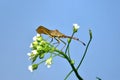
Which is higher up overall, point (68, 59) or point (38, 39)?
point (38, 39)

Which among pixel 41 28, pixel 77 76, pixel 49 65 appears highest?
pixel 41 28

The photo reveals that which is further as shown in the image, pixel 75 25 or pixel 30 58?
pixel 75 25

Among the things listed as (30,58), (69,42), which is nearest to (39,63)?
(30,58)

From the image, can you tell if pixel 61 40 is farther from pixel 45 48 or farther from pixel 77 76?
pixel 77 76

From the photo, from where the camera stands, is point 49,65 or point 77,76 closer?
point 77,76

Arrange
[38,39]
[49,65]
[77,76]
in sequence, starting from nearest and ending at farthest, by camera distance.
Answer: [77,76] → [49,65] → [38,39]

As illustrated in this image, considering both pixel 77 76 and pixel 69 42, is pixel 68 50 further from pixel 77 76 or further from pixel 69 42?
pixel 77 76

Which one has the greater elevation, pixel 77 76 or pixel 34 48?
pixel 34 48

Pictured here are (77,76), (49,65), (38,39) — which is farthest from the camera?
(38,39)

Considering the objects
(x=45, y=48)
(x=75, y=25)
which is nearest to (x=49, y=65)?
(x=45, y=48)
